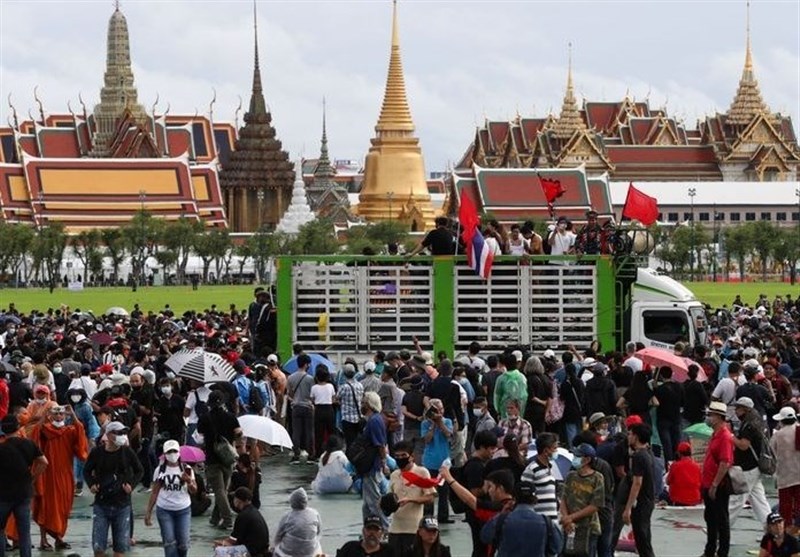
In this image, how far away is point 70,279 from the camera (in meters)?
97.3

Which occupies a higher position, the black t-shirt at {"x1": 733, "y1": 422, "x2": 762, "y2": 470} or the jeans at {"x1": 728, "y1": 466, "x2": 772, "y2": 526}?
the black t-shirt at {"x1": 733, "y1": 422, "x2": 762, "y2": 470}

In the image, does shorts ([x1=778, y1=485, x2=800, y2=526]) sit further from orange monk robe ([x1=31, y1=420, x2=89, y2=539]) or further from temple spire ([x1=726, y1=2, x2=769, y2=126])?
temple spire ([x1=726, y1=2, x2=769, y2=126])

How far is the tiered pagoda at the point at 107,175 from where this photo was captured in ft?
356

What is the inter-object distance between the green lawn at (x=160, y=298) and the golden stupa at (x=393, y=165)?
46.0 metres

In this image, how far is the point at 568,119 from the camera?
145 m

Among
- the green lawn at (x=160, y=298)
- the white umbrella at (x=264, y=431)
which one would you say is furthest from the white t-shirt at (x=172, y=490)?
the green lawn at (x=160, y=298)

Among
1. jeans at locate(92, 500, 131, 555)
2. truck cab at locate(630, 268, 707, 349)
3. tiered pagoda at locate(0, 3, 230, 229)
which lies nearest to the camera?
jeans at locate(92, 500, 131, 555)

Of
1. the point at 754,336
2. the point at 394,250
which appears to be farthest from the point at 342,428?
the point at 754,336

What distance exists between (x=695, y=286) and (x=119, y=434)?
6856 cm

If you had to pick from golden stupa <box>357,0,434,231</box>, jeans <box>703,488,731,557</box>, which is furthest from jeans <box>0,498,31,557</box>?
golden stupa <box>357,0,434,231</box>

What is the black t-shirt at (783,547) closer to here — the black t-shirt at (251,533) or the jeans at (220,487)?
the black t-shirt at (251,533)

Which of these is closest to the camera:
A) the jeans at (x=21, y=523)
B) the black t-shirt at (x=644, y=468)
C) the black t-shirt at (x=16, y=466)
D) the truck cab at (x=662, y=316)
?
the black t-shirt at (x=644, y=468)

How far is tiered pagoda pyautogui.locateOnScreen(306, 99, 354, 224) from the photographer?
132 m

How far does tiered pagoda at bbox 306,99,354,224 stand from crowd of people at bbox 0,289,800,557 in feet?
338
